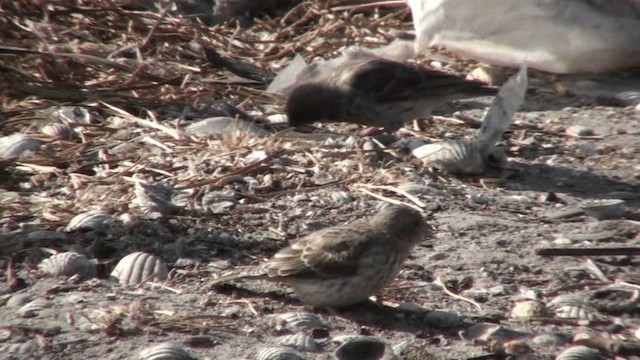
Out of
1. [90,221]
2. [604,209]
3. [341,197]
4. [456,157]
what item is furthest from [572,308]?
[90,221]

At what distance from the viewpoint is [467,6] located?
694cm

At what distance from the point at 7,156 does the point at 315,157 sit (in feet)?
4.17

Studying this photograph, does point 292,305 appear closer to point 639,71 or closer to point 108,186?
point 108,186

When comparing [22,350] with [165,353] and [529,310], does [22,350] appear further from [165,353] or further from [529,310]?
[529,310]

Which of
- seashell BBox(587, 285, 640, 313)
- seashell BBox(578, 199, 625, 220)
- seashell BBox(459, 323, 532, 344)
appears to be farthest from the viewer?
seashell BBox(578, 199, 625, 220)

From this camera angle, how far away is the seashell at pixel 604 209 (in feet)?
16.4

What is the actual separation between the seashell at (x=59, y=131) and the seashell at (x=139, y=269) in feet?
5.02

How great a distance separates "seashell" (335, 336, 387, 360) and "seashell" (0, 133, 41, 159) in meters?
2.31

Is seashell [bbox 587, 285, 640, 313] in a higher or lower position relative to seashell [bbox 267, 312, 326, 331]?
lower

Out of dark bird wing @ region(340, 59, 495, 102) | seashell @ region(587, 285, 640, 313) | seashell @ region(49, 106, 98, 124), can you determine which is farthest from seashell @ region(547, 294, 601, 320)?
seashell @ region(49, 106, 98, 124)

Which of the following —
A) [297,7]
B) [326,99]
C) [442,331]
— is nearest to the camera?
[442,331]

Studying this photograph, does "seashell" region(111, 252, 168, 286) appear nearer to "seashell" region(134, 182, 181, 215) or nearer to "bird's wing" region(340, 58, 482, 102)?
"seashell" region(134, 182, 181, 215)

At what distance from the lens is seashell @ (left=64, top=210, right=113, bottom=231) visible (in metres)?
4.67

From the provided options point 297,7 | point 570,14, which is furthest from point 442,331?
point 297,7
